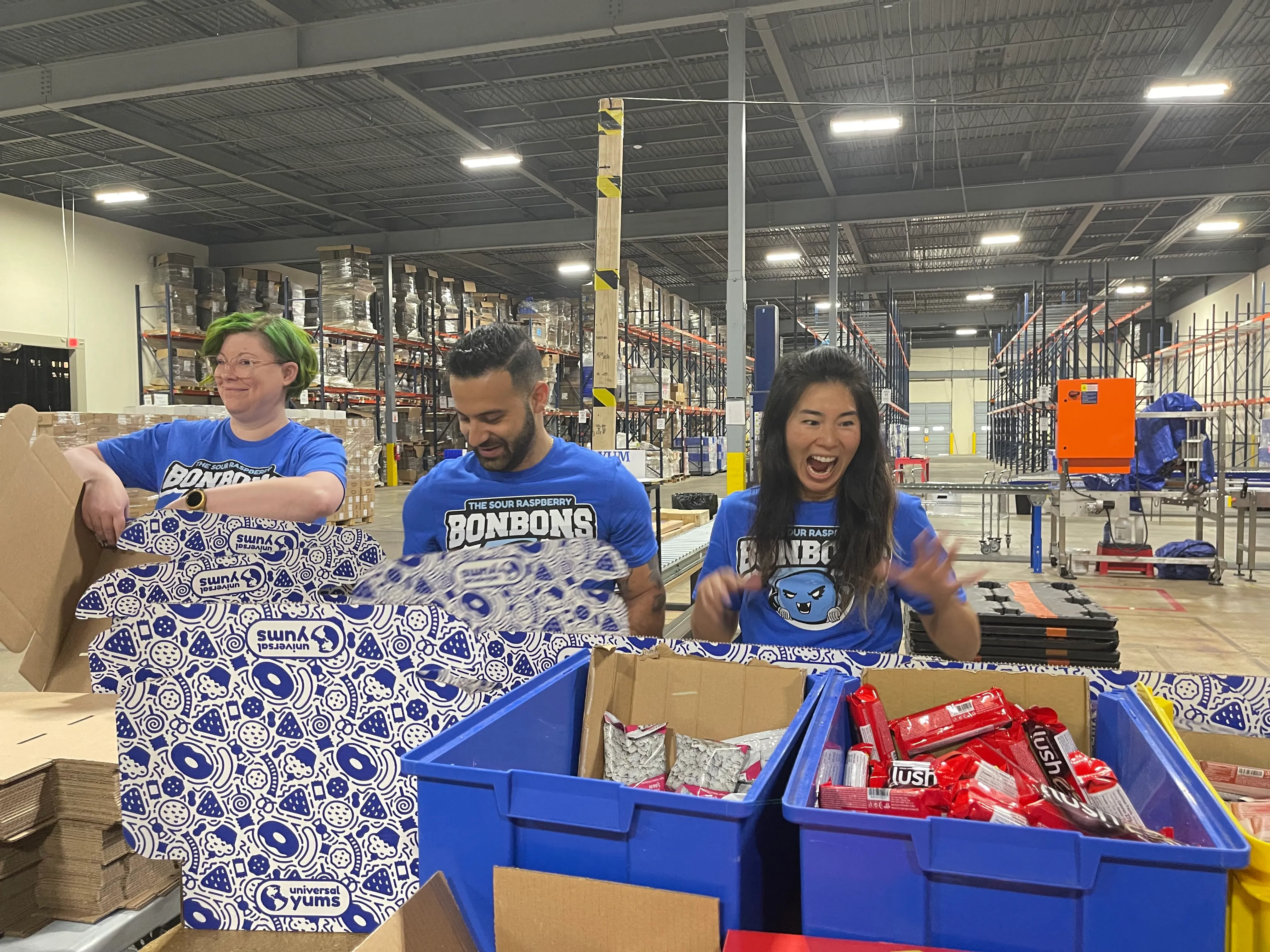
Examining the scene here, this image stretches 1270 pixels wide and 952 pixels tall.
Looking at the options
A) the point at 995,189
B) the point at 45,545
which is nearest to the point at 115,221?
the point at 995,189

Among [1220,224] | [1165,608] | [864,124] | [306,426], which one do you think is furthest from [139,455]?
[1220,224]

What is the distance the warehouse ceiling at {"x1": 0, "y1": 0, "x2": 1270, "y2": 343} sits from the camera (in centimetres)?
849

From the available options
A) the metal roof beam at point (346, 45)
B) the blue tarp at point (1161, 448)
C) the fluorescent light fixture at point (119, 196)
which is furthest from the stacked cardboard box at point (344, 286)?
the blue tarp at point (1161, 448)

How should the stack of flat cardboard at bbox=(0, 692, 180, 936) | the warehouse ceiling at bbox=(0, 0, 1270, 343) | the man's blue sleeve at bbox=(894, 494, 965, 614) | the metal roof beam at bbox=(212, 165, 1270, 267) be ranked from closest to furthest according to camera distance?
the stack of flat cardboard at bbox=(0, 692, 180, 936)
the man's blue sleeve at bbox=(894, 494, 965, 614)
the warehouse ceiling at bbox=(0, 0, 1270, 343)
the metal roof beam at bbox=(212, 165, 1270, 267)

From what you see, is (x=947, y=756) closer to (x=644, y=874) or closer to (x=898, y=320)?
(x=644, y=874)

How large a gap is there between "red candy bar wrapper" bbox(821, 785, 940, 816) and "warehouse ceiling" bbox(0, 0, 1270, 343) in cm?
778

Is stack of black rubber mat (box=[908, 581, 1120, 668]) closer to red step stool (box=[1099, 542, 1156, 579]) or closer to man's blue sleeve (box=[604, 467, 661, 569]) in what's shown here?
man's blue sleeve (box=[604, 467, 661, 569])

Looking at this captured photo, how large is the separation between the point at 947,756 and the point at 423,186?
48.2ft

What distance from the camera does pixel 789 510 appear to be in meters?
1.91

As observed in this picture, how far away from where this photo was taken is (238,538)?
64.7 inches

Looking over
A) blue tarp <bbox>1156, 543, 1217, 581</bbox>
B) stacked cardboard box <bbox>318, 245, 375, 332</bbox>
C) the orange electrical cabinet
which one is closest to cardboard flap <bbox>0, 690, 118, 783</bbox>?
the orange electrical cabinet

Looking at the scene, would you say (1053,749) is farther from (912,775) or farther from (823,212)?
(823,212)

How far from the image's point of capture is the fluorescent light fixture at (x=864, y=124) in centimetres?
929

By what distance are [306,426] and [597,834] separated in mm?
4937
